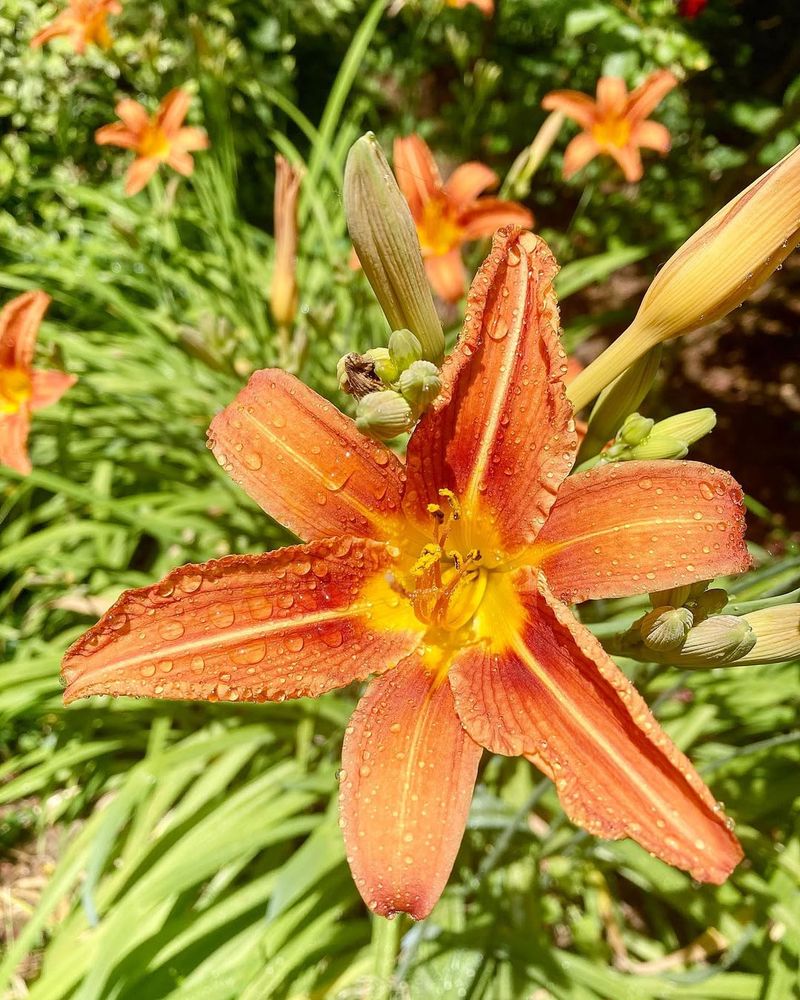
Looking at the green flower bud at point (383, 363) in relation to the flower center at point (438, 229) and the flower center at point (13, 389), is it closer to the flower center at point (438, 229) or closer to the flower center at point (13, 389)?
the flower center at point (438, 229)

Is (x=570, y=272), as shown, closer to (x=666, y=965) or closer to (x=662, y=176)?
(x=662, y=176)

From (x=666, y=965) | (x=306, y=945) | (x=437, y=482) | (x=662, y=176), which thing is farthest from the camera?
(x=662, y=176)

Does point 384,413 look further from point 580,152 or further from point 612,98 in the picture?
point 612,98

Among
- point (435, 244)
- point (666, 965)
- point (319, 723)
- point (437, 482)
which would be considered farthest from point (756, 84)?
point (666, 965)

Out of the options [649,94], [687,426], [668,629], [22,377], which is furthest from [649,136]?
[22,377]

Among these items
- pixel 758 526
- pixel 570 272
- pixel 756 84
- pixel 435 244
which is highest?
pixel 756 84

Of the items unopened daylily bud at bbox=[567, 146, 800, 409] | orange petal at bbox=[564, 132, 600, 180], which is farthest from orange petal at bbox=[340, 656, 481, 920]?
orange petal at bbox=[564, 132, 600, 180]

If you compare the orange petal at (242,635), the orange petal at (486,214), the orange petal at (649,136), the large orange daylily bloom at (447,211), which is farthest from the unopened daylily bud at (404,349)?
the orange petal at (649,136)
